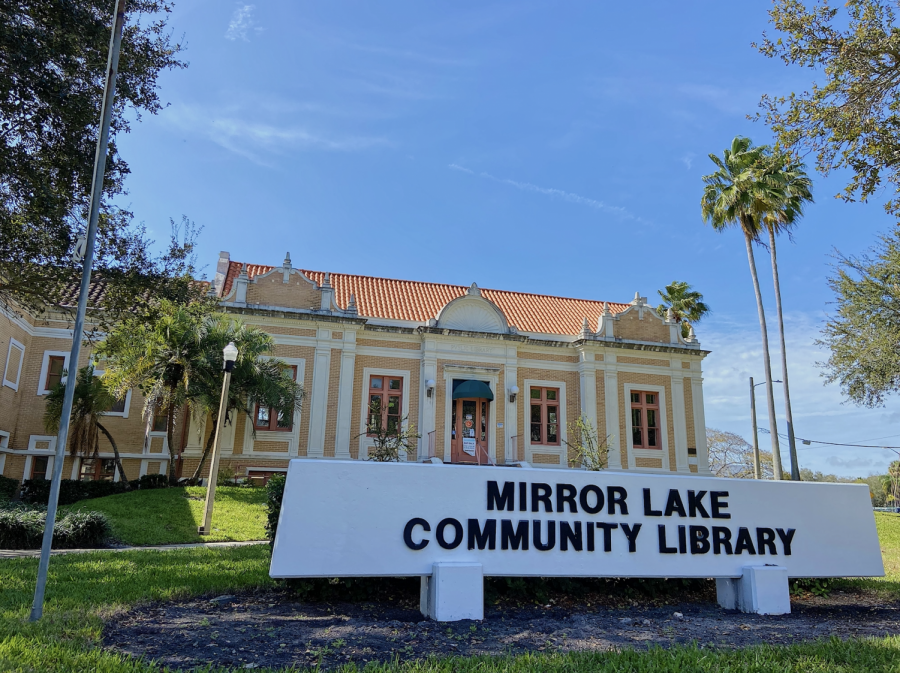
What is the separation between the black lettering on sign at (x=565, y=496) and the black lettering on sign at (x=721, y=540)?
1.86 metres

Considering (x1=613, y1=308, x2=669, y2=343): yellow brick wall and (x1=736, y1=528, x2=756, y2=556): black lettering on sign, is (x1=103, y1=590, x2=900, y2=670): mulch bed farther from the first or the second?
(x1=613, y1=308, x2=669, y2=343): yellow brick wall

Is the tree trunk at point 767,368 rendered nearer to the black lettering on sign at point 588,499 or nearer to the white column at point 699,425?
the white column at point 699,425

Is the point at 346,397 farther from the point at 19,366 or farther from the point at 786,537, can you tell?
the point at 786,537

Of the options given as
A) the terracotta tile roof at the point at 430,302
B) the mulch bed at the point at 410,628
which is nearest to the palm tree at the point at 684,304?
the terracotta tile roof at the point at 430,302

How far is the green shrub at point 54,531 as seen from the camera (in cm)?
1238

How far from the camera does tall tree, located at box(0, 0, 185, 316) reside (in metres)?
9.88

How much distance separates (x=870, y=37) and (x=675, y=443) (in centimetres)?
1975

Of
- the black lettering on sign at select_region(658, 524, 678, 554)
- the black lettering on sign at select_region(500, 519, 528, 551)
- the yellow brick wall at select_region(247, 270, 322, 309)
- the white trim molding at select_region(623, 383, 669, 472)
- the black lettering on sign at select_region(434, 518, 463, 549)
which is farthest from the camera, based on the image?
the white trim molding at select_region(623, 383, 669, 472)

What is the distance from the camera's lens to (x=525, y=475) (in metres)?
7.37

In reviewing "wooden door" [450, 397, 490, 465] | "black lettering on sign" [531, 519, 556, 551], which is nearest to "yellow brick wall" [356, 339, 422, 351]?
"wooden door" [450, 397, 490, 465]

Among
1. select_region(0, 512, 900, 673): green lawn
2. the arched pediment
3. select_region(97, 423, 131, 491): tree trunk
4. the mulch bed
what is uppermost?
the arched pediment

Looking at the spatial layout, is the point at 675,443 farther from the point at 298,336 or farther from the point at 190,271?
the point at 190,271

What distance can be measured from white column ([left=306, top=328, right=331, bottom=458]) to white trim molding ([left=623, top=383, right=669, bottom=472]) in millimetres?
12450

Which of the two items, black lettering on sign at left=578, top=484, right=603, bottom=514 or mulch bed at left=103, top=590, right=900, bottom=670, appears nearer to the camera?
mulch bed at left=103, top=590, right=900, bottom=670
